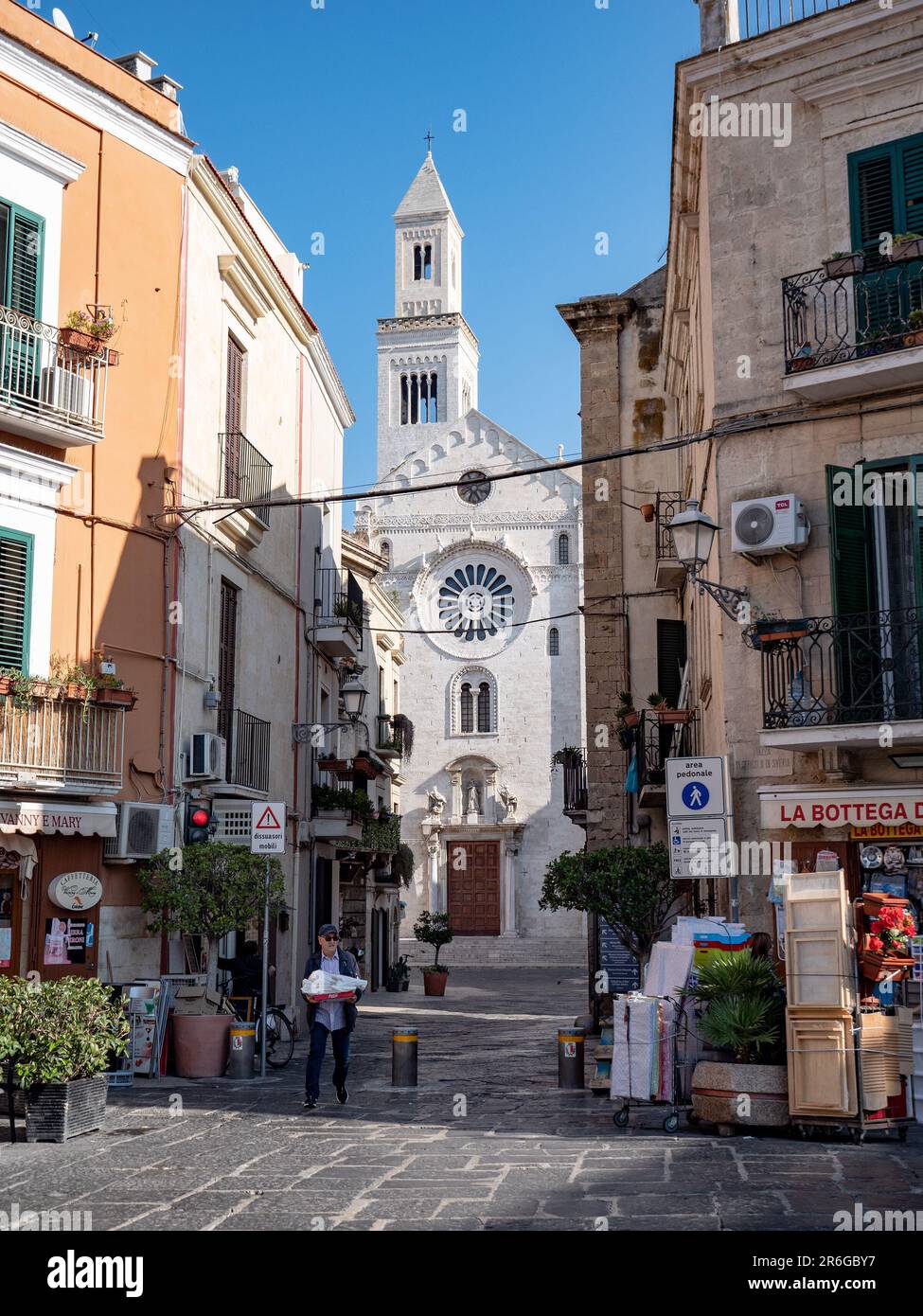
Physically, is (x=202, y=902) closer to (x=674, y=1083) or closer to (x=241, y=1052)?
(x=241, y=1052)

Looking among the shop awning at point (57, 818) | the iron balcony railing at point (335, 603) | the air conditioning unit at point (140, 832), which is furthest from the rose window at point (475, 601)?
the shop awning at point (57, 818)

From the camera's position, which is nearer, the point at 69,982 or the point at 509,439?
the point at 69,982

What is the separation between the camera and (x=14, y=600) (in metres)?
14.2

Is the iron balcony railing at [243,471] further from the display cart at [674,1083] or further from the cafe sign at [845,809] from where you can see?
the display cart at [674,1083]

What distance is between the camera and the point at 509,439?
54.1 metres

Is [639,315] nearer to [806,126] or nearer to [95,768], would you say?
[806,126]

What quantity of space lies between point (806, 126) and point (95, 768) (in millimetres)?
9441

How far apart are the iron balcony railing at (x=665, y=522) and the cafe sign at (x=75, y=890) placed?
10.1 meters

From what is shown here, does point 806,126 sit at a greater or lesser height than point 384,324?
lesser

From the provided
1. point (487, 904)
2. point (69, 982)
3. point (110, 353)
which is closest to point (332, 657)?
point (110, 353)

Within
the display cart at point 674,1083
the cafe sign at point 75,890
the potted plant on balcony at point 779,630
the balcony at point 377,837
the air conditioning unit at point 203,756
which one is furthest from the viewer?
the balcony at point 377,837

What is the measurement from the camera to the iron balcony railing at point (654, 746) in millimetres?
19812
